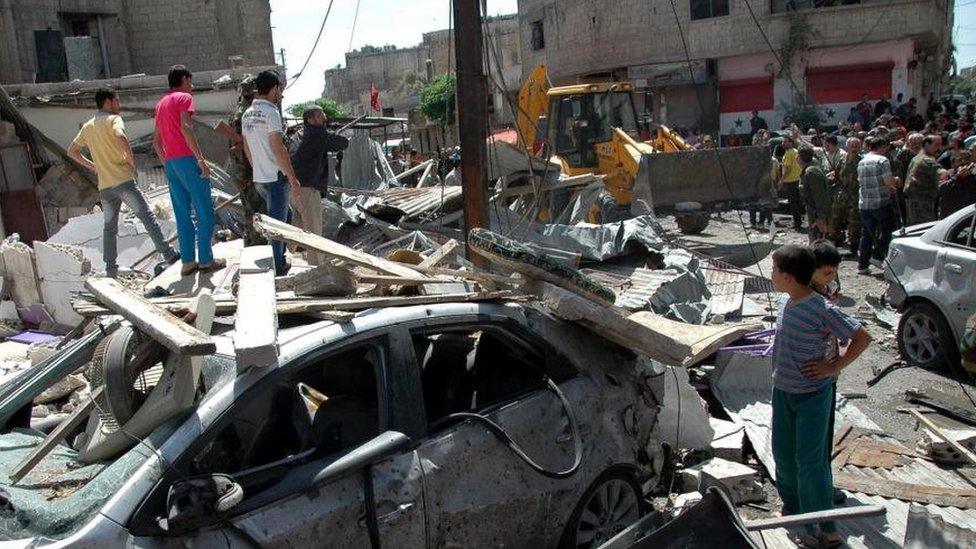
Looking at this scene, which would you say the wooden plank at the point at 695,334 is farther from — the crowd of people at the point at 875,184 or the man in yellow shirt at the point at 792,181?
the man in yellow shirt at the point at 792,181

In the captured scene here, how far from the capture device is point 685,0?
3544 centimetres

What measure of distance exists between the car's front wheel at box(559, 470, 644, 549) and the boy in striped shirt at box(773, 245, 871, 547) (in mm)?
963

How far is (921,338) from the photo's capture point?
330 inches

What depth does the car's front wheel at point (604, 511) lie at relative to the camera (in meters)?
4.25

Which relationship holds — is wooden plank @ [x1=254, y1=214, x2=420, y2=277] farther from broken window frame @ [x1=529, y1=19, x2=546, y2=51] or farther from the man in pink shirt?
broken window frame @ [x1=529, y1=19, x2=546, y2=51]

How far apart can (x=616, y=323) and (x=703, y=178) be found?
11.5 m

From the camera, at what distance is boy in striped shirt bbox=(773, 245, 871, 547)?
4.72 m

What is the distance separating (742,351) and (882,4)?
28.7 meters

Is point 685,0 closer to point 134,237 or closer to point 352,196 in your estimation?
point 352,196

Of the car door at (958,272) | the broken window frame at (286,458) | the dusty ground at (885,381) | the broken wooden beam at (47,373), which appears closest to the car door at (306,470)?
the broken window frame at (286,458)

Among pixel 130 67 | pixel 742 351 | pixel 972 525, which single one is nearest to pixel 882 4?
pixel 130 67

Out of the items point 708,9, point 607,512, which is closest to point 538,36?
point 708,9

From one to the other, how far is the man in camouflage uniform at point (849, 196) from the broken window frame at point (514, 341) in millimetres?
10395

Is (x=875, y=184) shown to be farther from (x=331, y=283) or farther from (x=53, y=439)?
(x=53, y=439)
